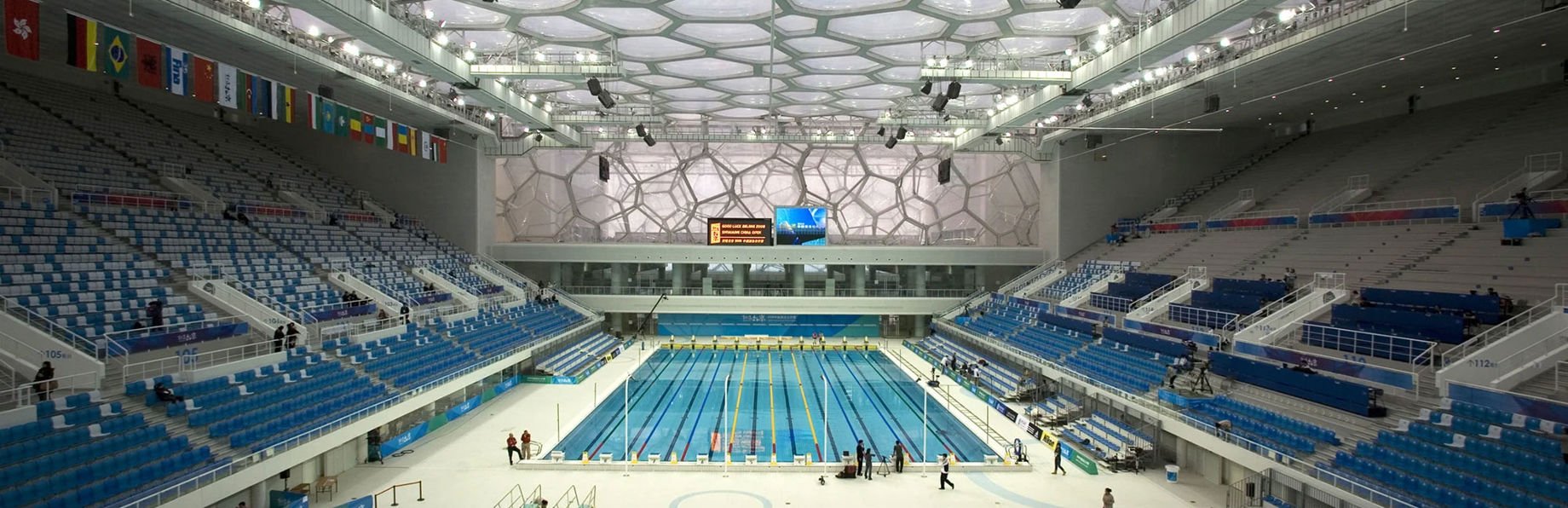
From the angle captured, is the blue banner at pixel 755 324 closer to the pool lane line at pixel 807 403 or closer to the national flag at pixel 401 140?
the pool lane line at pixel 807 403

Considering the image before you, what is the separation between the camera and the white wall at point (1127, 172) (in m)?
32.2

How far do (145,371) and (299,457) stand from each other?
3.20 m

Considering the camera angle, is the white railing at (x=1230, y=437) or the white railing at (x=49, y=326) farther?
the white railing at (x=49, y=326)

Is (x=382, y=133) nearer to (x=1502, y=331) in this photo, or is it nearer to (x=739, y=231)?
(x=739, y=231)

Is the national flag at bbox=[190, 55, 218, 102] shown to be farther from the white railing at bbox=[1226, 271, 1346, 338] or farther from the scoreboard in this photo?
the white railing at bbox=[1226, 271, 1346, 338]

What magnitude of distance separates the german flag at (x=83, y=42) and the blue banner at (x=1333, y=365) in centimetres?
2247

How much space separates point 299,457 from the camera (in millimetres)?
12086

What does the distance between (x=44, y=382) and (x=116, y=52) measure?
5.82 meters

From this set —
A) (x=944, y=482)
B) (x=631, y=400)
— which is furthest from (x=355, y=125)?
(x=944, y=482)

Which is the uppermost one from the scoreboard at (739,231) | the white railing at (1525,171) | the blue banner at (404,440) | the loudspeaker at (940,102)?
the loudspeaker at (940,102)

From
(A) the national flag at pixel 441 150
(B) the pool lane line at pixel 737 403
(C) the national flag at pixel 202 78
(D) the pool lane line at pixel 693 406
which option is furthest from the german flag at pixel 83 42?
(B) the pool lane line at pixel 737 403

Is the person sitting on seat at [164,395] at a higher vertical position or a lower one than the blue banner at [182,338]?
lower

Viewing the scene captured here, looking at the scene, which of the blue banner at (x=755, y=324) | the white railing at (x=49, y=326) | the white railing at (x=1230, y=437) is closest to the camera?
the white railing at (x=1230, y=437)

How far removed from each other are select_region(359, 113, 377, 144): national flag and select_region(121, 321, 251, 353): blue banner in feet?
19.5
